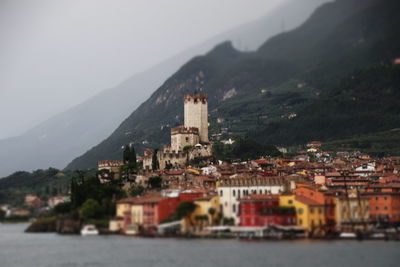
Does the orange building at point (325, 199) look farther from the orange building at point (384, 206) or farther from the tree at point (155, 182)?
the tree at point (155, 182)

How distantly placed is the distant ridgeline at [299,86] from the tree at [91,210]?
44627mm

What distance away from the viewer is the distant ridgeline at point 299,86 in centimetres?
12300

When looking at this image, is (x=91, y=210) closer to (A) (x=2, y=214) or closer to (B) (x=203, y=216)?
(B) (x=203, y=216)

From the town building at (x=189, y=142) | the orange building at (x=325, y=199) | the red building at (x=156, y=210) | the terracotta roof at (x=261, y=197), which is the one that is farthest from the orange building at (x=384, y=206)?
the town building at (x=189, y=142)

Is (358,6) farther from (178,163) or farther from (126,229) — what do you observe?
(126,229)

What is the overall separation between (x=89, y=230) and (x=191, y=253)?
12.5m

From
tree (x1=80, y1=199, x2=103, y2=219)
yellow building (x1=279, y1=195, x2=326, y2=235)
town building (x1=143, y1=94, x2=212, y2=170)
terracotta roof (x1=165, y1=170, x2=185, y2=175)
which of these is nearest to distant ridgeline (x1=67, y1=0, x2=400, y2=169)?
town building (x1=143, y1=94, x2=212, y2=170)

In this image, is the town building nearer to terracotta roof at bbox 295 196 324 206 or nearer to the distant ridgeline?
the distant ridgeline

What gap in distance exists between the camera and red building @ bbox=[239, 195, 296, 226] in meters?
54.2

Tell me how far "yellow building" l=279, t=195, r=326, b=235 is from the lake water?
3.56 meters

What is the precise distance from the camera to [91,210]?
61.1m

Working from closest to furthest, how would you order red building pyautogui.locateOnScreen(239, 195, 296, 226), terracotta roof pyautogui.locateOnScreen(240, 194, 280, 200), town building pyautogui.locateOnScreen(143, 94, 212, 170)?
red building pyautogui.locateOnScreen(239, 195, 296, 226), terracotta roof pyautogui.locateOnScreen(240, 194, 280, 200), town building pyautogui.locateOnScreen(143, 94, 212, 170)

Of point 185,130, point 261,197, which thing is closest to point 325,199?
point 261,197

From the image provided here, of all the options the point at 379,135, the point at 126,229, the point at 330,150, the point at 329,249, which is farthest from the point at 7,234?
the point at 379,135
